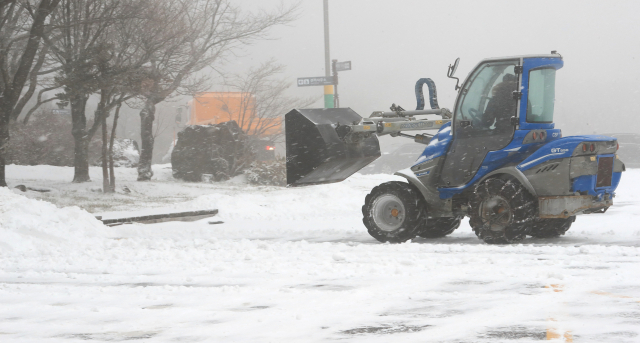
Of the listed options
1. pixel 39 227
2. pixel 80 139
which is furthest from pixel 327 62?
pixel 39 227

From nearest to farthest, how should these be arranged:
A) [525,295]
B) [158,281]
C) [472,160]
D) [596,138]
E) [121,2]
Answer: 1. [525,295]
2. [158,281]
3. [596,138]
4. [472,160]
5. [121,2]

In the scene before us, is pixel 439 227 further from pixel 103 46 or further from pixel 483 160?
pixel 103 46

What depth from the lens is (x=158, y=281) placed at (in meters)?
6.34

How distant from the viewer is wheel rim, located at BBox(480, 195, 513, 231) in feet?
27.2

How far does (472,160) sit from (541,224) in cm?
132

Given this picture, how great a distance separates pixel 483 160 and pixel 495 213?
0.76 m

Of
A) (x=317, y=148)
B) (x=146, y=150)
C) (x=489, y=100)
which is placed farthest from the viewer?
(x=146, y=150)

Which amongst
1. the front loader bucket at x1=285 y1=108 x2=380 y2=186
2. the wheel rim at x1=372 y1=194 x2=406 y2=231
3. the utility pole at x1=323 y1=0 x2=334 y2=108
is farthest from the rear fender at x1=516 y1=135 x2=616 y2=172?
the utility pole at x1=323 y1=0 x2=334 y2=108

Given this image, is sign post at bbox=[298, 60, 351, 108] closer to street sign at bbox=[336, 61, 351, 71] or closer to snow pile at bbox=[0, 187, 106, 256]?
street sign at bbox=[336, 61, 351, 71]

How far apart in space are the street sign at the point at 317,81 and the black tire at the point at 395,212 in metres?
10.9

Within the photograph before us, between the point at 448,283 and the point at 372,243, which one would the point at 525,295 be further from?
the point at 372,243

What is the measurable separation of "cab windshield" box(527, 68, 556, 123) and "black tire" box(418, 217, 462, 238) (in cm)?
201

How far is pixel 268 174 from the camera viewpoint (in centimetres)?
2612

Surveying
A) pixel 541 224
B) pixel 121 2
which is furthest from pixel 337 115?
pixel 121 2
